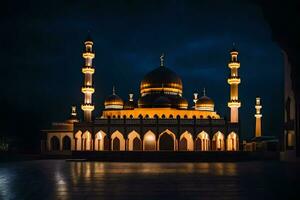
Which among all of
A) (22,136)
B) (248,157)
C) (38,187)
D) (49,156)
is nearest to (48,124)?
(22,136)

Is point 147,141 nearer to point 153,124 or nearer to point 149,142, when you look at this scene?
point 149,142

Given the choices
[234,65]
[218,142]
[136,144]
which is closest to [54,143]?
[136,144]

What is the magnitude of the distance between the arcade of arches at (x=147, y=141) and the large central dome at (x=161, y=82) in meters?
8.20

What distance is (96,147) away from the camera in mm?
40438

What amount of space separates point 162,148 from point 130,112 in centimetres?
648

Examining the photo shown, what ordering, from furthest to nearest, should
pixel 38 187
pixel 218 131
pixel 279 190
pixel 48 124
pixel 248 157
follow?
pixel 48 124 → pixel 218 131 → pixel 248 157 → pixel 38 187 → pixel 279 190

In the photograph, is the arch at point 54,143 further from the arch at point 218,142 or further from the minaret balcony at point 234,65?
the minaret balcony at point 234,65

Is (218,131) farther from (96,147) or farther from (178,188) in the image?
(178,188)

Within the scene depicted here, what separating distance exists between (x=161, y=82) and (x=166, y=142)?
955 centimetres

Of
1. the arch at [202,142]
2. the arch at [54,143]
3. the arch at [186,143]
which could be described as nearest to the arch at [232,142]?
the arch at [202,142]

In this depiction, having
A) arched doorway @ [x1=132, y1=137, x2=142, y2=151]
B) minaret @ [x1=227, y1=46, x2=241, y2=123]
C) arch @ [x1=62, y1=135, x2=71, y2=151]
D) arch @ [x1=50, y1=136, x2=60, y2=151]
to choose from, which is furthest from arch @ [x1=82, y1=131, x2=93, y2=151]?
minaret @ [x1=227, y1=46, x2=241, y2=123]

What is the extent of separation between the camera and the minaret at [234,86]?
4344 centimetres

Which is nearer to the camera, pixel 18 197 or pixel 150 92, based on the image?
pixel 18 197

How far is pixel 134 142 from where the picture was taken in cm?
4056
